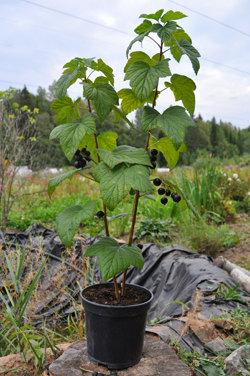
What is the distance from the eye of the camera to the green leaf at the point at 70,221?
123cm

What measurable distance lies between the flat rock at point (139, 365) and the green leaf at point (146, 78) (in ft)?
4.25

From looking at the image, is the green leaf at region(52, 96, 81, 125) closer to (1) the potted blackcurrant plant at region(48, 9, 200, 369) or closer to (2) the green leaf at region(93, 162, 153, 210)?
(1) the potted blackcurrant plant at region(48, 9, 200, 369)

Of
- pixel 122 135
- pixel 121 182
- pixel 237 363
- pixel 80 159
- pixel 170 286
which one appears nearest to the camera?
pixel 121 182

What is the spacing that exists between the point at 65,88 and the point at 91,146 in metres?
0.37

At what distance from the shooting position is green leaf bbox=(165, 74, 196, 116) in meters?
1.34

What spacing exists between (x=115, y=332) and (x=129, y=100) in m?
1.13

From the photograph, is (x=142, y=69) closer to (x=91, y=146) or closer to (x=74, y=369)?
(x=91, y=146)

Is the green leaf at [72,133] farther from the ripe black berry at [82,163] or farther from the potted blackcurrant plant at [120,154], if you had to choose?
the ripe black berry at [82,163]

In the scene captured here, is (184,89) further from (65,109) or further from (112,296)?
(112,296)

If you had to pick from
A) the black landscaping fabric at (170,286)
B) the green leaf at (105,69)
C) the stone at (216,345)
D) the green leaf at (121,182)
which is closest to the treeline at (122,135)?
the black landscaping fabric at (170,286)

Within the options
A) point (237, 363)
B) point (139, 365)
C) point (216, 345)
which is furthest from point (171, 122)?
point (216, 345)

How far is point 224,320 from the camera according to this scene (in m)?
2.22

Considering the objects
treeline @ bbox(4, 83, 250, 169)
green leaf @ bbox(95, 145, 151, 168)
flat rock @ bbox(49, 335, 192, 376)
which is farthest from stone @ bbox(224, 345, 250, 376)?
treeline @ bbox(4, 83, 250, 169)

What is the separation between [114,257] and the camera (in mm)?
1280
